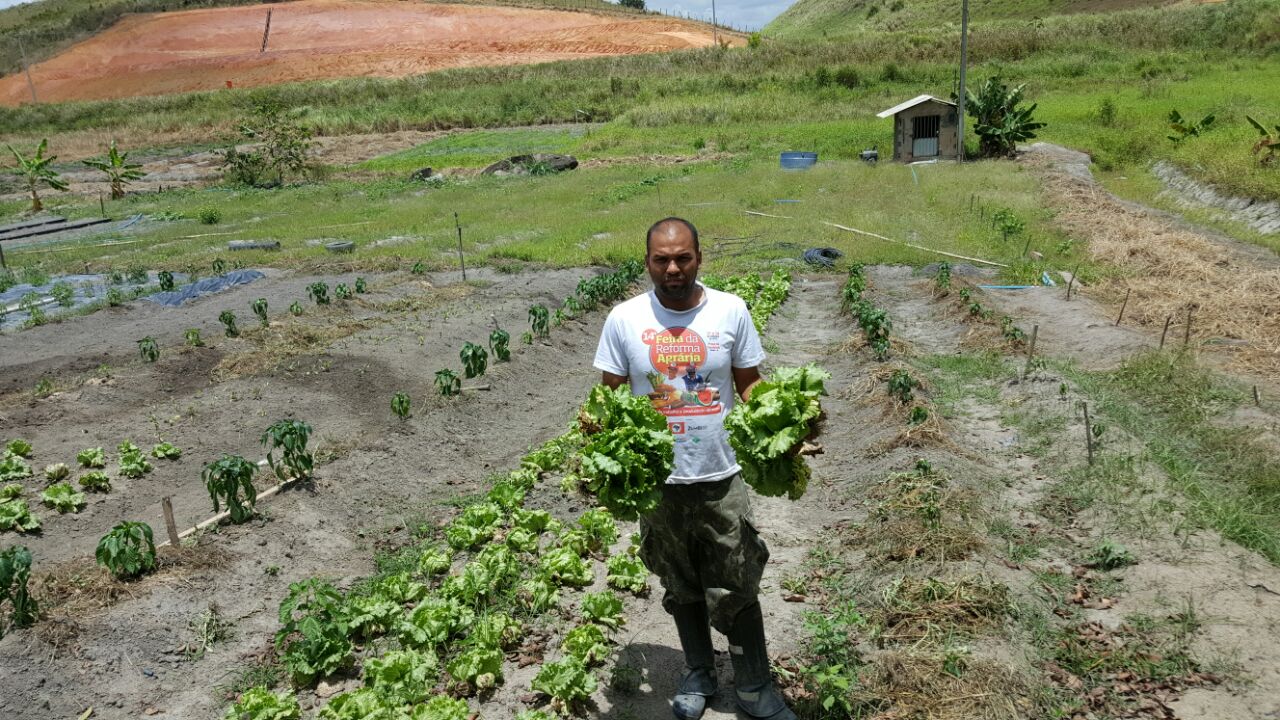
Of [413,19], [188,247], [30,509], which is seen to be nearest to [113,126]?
[413,19]

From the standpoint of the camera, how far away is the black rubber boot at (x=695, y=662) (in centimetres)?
431

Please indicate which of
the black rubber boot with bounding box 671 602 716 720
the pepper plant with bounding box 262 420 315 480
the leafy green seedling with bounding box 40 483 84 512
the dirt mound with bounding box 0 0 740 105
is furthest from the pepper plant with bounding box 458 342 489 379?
the dirt mound with bounding box 0 0 740 105

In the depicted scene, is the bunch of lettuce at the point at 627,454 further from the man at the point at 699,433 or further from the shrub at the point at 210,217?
the shrub at the point at 210,217

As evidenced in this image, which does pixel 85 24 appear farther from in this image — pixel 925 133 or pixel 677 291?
pixel 677 291

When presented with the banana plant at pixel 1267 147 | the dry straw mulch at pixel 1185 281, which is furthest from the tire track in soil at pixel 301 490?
the banana plant at pixel 1267 147

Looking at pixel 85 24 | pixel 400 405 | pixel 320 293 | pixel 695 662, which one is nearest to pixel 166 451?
pixel 400 405

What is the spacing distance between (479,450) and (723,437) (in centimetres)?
503

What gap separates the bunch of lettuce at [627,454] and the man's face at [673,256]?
512 mm

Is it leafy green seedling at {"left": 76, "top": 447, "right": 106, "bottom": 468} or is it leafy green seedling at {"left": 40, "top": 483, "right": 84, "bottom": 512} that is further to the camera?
leafy green seedling at {"left": 76, "top": 447, "right": 106, "bottom": 468}

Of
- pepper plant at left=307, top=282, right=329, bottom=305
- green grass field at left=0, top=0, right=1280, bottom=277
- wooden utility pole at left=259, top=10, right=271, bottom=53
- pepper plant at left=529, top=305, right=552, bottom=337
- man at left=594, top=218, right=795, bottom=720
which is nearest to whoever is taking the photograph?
man at left=594, top=218, right=795, bottom=720

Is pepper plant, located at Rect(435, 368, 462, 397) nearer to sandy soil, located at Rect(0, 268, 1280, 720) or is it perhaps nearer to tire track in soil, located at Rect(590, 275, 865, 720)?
sandy soil, located at Rect(0, 268, 1280, 720)

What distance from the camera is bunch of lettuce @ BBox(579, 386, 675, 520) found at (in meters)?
3.72

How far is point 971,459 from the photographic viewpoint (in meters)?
7.45

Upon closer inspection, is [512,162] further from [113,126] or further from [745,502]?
[113,126]
